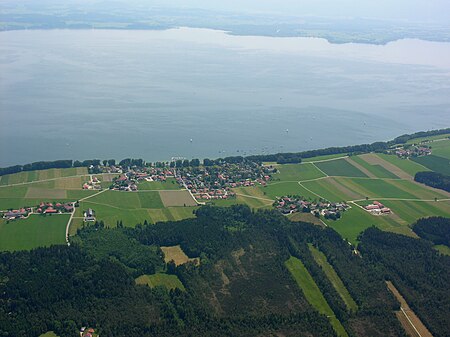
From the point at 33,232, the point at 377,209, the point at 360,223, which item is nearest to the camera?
the point at 33,232

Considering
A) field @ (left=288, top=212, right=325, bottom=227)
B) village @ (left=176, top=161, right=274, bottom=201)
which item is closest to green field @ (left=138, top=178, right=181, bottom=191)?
village @ (left=176, top=161, right=274, bottom=201)

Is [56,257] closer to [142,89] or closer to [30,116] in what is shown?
[30,116]

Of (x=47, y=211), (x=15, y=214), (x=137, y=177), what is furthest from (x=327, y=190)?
(x=15, y=214)

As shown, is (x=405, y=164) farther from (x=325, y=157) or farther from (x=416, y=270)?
(x=416, y=270)

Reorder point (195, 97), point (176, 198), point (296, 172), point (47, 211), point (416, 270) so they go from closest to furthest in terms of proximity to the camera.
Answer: point (416, 270), point (47, 211), point (176, 198), point (296, 172), point (195, 97)

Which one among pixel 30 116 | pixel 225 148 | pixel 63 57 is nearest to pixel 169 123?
A: pixel 225 148

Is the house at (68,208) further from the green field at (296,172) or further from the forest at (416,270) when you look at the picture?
the forest at (416,270)

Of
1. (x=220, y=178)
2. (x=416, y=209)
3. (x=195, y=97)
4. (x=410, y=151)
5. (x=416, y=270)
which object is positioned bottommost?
(x=416, y=209)
